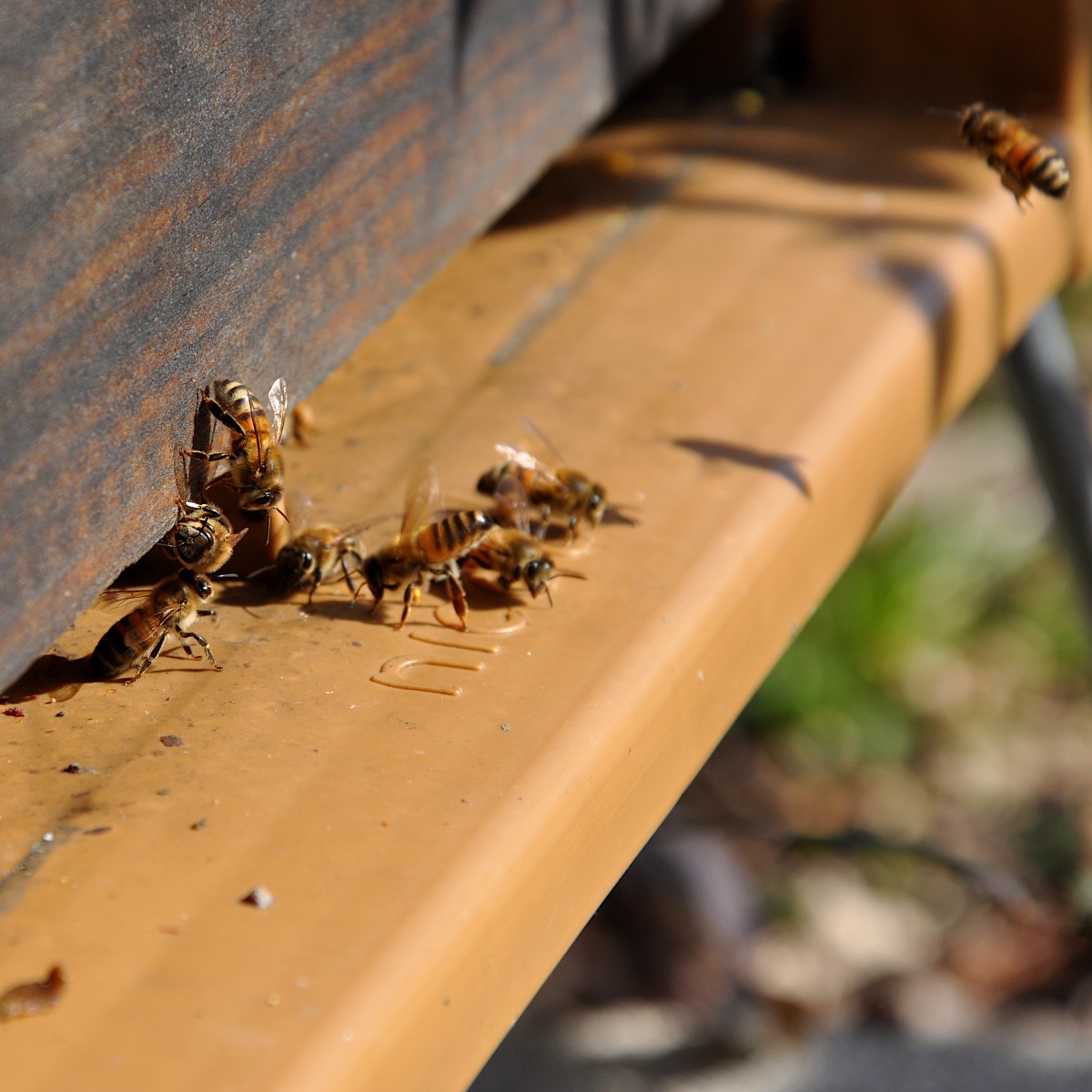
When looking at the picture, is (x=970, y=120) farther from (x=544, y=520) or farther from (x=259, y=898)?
Answer: (x=259, y=898)

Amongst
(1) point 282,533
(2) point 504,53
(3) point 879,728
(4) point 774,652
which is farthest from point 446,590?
(3) point 879,728

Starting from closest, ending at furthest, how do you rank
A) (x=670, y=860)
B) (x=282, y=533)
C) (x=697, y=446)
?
(x=282, y=533) → (x=697, y=446) → (x=670, y=860)

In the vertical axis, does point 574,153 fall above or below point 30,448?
below

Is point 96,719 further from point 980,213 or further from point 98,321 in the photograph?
point 980,213

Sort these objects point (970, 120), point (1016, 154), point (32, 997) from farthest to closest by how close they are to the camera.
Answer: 1. point (970, 120)
2. point (1016, 154)
3. point (32, 997)

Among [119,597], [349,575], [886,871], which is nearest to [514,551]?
[349,575]

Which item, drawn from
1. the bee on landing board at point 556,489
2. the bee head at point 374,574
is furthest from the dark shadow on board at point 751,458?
the bee head at point 374,574
